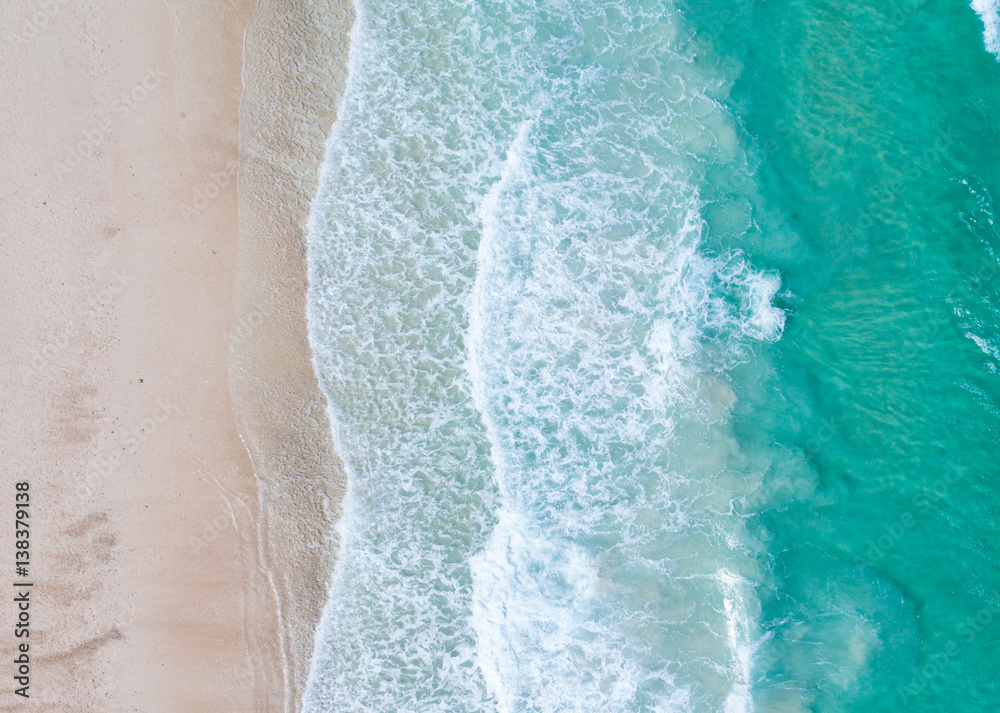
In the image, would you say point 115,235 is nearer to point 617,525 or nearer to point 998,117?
A: point 617,525

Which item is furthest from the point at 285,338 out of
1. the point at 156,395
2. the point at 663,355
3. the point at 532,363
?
the point at 663,355

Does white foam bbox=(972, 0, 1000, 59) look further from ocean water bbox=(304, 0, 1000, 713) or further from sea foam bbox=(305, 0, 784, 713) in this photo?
sea foam bbox=(305, 0, 784, 713)

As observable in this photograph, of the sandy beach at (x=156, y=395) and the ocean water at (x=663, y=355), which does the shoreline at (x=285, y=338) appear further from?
Result: the ocean water at (x=663, y=355)

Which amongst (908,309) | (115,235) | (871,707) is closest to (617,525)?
(871,707)

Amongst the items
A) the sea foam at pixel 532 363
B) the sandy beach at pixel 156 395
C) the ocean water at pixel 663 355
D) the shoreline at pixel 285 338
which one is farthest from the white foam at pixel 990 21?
the sandy beach at pixel 156 395

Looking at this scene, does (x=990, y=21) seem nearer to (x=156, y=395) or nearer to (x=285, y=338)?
(x=285, y=338)

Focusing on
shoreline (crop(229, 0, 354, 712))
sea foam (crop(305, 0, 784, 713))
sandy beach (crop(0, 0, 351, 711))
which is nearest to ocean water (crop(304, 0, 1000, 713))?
sea foam (crop(305, 0, 784, 713))
